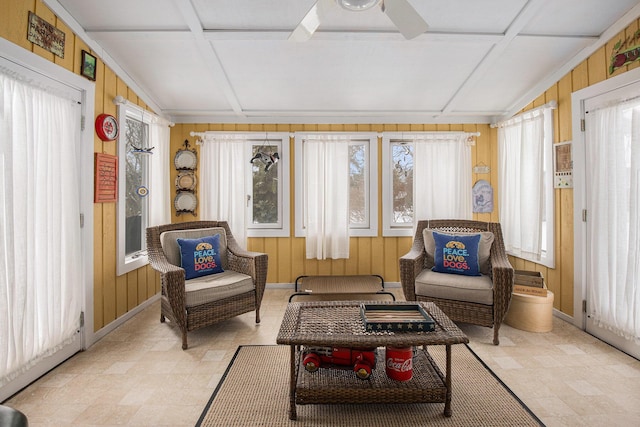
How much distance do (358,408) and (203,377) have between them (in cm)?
100

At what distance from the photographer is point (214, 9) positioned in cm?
219

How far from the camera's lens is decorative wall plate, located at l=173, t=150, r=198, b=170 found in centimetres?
386

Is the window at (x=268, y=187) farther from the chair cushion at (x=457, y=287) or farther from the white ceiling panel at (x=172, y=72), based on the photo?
the chair cushion at (x=457, y=287)

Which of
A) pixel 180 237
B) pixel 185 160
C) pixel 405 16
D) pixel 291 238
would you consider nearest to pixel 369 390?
pixel 405 16

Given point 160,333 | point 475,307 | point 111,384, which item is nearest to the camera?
point 111,384

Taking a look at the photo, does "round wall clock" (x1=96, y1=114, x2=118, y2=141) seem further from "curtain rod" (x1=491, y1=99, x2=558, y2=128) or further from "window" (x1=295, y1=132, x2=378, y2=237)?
"curtain rod" (x1=491, y1=99, x2=558, y2=128)

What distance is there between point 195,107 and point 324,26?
76.4 inches

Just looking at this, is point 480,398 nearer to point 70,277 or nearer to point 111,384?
point 111,384

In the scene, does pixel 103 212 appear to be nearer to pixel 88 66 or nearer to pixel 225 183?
pixel 88 66

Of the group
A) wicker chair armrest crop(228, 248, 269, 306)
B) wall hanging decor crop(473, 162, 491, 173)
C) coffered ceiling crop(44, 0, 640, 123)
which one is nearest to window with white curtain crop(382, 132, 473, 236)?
wall hanging decor crop(473, 162, 491, 173)

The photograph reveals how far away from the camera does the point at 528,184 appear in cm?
332

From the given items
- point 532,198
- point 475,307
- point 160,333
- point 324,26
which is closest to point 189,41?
point 324,26

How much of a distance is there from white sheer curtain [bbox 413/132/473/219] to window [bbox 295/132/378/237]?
511 millimetres

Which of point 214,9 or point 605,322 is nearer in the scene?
point 214,9
